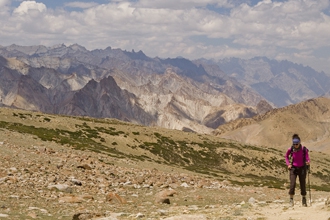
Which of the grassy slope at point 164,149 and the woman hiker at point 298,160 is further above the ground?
the woman hiker at point 298,160

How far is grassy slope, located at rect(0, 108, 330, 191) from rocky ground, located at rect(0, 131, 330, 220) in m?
20.1

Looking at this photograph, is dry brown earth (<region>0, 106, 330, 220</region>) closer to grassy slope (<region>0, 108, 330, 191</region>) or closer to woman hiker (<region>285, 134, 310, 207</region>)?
woman hiker (<region>285, 134, 310, 207</region>)

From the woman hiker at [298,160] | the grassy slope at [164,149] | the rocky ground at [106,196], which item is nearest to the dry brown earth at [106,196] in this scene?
the rocky ground at [106,196]

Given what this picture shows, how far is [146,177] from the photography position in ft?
103

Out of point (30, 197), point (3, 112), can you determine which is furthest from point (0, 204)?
point (3, 112)

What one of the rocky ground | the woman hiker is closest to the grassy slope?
the rocky ground

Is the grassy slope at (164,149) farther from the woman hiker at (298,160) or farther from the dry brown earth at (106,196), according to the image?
the woman hiker at (298,160)

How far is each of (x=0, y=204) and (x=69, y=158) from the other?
1552cm

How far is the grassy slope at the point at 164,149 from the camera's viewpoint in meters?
58.6

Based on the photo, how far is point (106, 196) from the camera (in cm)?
2192

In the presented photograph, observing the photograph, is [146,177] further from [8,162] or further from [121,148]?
[121,148]

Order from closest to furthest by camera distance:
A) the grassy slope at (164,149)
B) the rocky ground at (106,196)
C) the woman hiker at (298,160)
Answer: the rocky ground at (106,196)
the woman hiker at (298,160)
the grassy slope at (164,149)

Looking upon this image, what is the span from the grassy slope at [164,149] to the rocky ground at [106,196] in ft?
66.0

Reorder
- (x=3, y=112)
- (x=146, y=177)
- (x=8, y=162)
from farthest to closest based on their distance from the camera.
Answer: (x=3, y=112) → (x=146, y=177) → (x=8, y=162)
